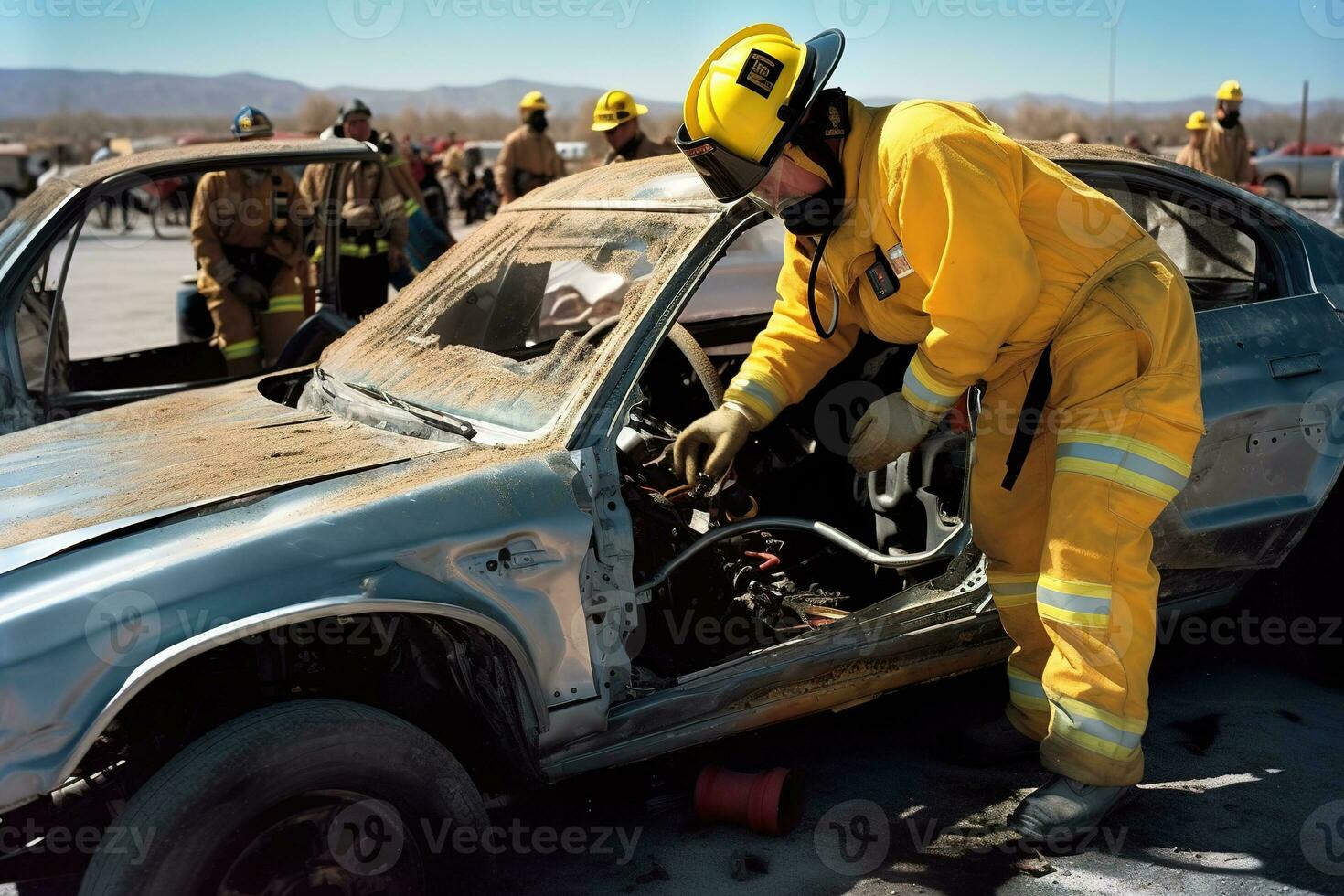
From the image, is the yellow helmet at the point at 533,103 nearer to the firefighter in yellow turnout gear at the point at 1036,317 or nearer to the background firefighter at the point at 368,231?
the background firefighter at the point at 368,231

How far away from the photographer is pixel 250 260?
630 cm

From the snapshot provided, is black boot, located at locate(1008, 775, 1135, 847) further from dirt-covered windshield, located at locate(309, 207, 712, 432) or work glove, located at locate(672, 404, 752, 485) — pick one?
dirt-covered windshield, located at locate(309, 207, 712, 432)

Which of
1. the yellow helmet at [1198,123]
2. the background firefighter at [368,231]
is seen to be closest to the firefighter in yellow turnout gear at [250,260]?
the background firefighter at [368,231]

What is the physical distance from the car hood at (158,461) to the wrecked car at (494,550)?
15 millimetres

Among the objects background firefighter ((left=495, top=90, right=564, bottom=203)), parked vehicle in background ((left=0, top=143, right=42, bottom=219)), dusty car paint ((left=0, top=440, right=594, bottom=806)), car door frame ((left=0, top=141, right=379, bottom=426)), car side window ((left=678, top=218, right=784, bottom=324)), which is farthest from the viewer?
parked vehicle in background ((left=0, top=143, right=42, bottom=219))

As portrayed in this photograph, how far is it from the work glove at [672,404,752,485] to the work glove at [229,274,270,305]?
3803mm

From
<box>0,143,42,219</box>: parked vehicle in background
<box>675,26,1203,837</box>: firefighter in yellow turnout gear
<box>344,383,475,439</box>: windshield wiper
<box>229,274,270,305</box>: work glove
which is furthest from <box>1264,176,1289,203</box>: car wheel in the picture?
<box>0,143,42,219</box>: parked vehicle in background

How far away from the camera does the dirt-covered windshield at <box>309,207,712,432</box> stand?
2721mm

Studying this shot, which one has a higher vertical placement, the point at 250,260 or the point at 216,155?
the point at 216,155

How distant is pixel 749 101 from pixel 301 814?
66.4 inches

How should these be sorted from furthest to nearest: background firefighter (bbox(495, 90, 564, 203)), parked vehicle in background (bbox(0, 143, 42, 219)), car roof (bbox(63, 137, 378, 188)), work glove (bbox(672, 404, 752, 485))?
parked vehicle in background (bbox(0, 143, 42, 219))
background firefighter (bbox(495, 90, 564, 203))
car roof (bbox(63, 137, 378, 188))
work glove (bbox(672, 404, 752, 485))

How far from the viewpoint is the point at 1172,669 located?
3.79 m

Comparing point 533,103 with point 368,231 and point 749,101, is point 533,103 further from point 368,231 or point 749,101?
point 749,101

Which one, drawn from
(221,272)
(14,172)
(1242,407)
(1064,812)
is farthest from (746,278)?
(14,172)
